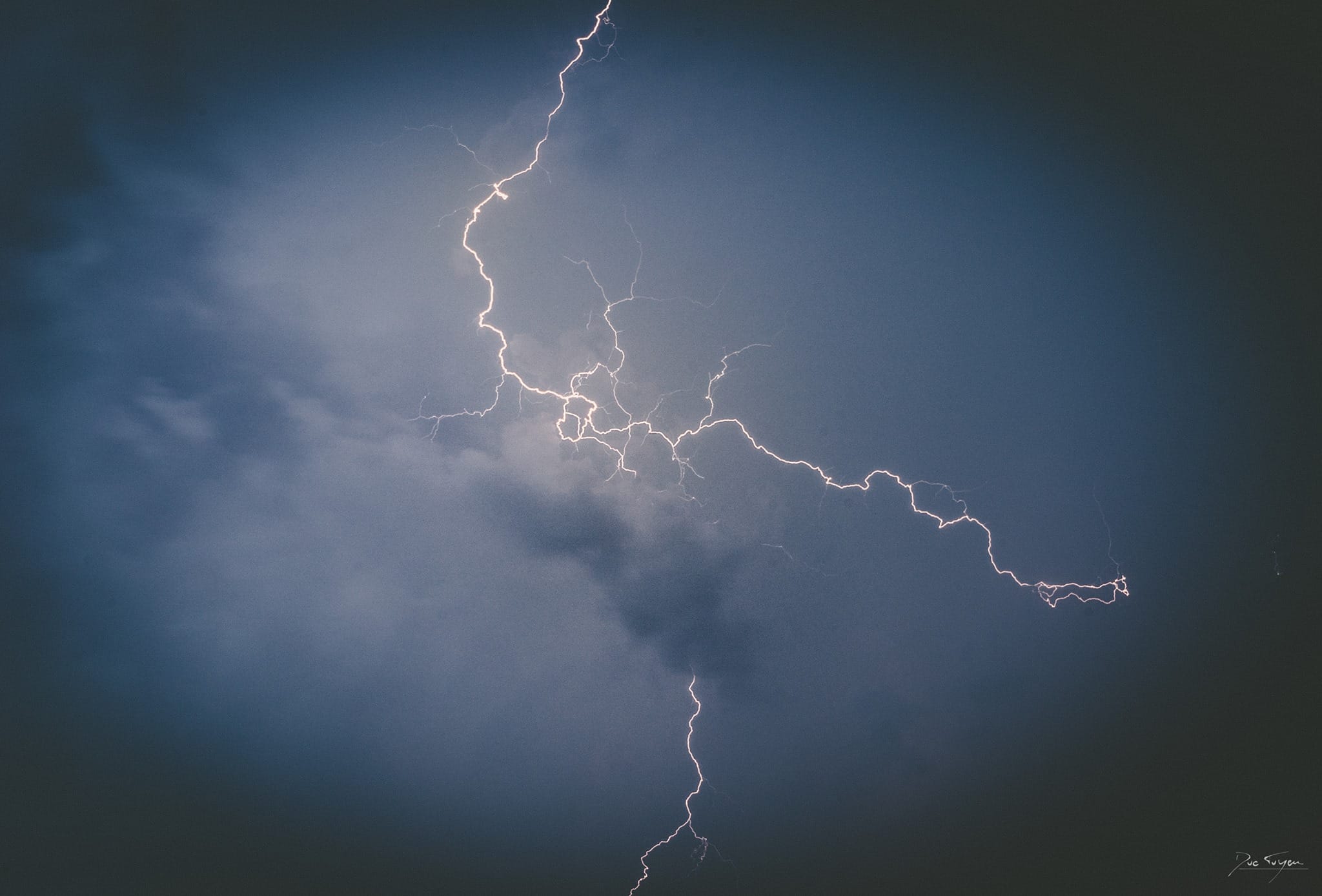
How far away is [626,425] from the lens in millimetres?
3820

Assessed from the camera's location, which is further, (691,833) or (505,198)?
(691,833)

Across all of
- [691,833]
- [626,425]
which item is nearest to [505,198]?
[626,425]

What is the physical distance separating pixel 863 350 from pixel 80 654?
6480 millimetres

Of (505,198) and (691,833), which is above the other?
(505,198)

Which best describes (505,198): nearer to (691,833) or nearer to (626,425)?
(626,425)

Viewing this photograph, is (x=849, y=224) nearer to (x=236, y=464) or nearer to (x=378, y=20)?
(x=378, y=20)

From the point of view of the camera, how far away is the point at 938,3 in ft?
12.2
